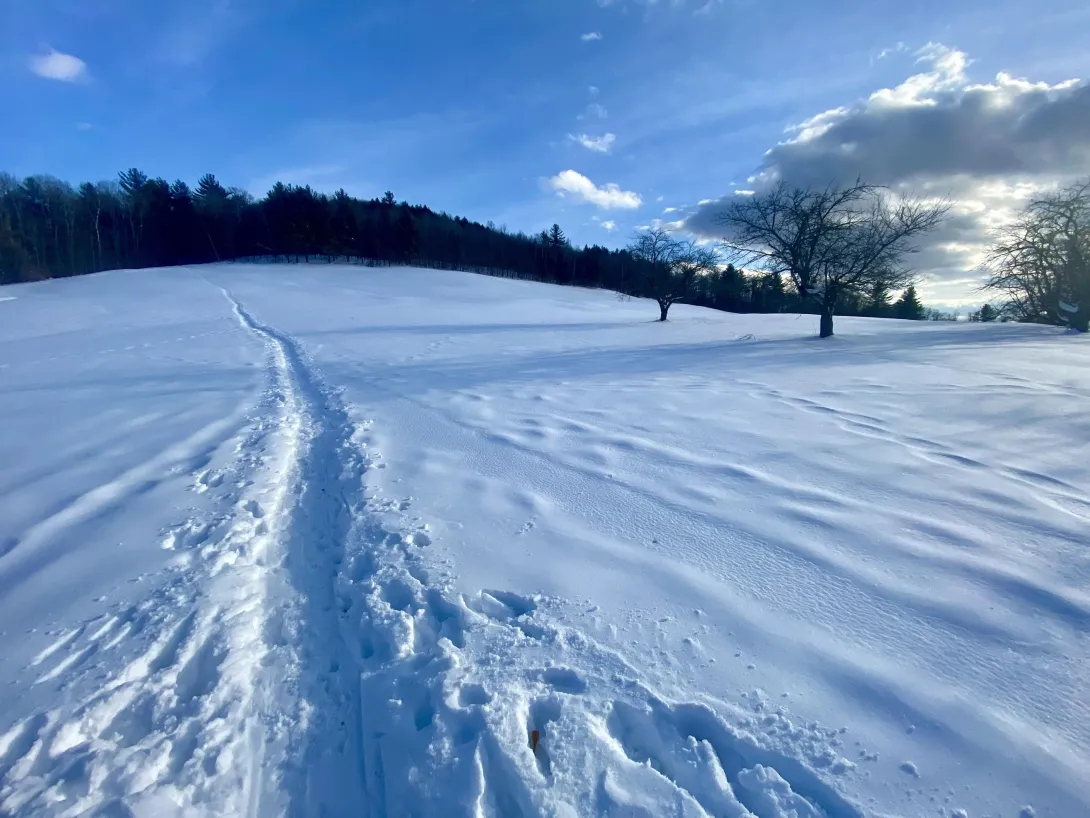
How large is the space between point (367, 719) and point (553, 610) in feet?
3.89

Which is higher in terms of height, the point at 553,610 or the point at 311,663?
the point at 553,610

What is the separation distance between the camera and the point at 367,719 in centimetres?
243

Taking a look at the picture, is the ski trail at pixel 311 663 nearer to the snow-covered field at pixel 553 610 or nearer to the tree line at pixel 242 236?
the snow-covered field at pixel 553 610

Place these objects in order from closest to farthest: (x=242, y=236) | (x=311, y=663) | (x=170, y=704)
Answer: (x=170, y=704)
(x=311, y=663)
(x=242, y=236)

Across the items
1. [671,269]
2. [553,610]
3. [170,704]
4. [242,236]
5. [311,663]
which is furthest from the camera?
[242,236]

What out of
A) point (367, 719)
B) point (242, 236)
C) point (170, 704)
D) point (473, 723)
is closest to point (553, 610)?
point (473, 723)

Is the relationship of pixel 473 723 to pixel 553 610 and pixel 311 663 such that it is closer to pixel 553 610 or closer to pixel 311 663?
pixel 553 610

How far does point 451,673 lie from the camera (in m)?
2.62

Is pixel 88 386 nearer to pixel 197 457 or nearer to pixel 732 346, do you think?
pixel 197 457

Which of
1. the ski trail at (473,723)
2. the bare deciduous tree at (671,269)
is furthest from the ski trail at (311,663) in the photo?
the bare deciduous tree at (671,269)

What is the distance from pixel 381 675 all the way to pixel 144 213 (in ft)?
231

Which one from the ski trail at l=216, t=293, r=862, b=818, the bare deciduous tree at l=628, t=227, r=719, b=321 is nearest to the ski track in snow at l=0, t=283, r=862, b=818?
the ski trail at l=216, t=293, r=862, b=818

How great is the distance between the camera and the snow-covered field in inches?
84.4

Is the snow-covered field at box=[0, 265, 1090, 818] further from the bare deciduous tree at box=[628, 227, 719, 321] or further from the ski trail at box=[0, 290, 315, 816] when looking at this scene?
the bare deciduous tree at box=[628, 227, 719, 321]
